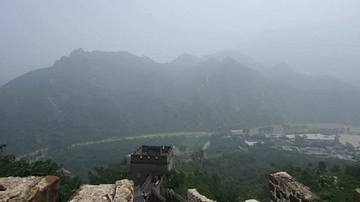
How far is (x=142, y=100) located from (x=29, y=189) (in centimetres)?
9653

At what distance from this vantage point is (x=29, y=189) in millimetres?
2246

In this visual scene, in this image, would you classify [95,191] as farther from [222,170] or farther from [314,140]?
[314,140]

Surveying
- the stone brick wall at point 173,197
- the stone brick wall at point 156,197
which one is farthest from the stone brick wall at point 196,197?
the stone brick wall at point 156,197

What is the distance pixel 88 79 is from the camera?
326 feet

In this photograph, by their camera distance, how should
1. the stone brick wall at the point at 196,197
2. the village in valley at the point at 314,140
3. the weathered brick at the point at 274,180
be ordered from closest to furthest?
the weathered brick at the point at 274,180, the stone brick wall at the point at 196,197, the village in valley at the point at 314,140

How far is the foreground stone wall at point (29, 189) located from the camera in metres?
A: 2.13

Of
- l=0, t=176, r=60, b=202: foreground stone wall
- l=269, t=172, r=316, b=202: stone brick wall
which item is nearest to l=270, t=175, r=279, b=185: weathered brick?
l=269, t=172, r=316, b=202: stone brick wall

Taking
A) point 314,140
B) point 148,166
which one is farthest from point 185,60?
point 148,166

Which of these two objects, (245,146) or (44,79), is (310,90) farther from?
(44,79)

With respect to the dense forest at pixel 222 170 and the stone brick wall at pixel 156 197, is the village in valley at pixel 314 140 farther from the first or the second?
the stone brick wall at pixel 156 197

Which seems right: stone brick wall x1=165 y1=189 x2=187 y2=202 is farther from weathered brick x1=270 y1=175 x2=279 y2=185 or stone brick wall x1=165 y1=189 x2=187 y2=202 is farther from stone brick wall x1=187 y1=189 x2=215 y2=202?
weathered brick x1=270 y1=175 x2=279 y2=185

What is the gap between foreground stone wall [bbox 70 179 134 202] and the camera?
236cm

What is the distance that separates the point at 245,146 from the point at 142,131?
38.2 m

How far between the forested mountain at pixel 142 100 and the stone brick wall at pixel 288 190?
220 ft
